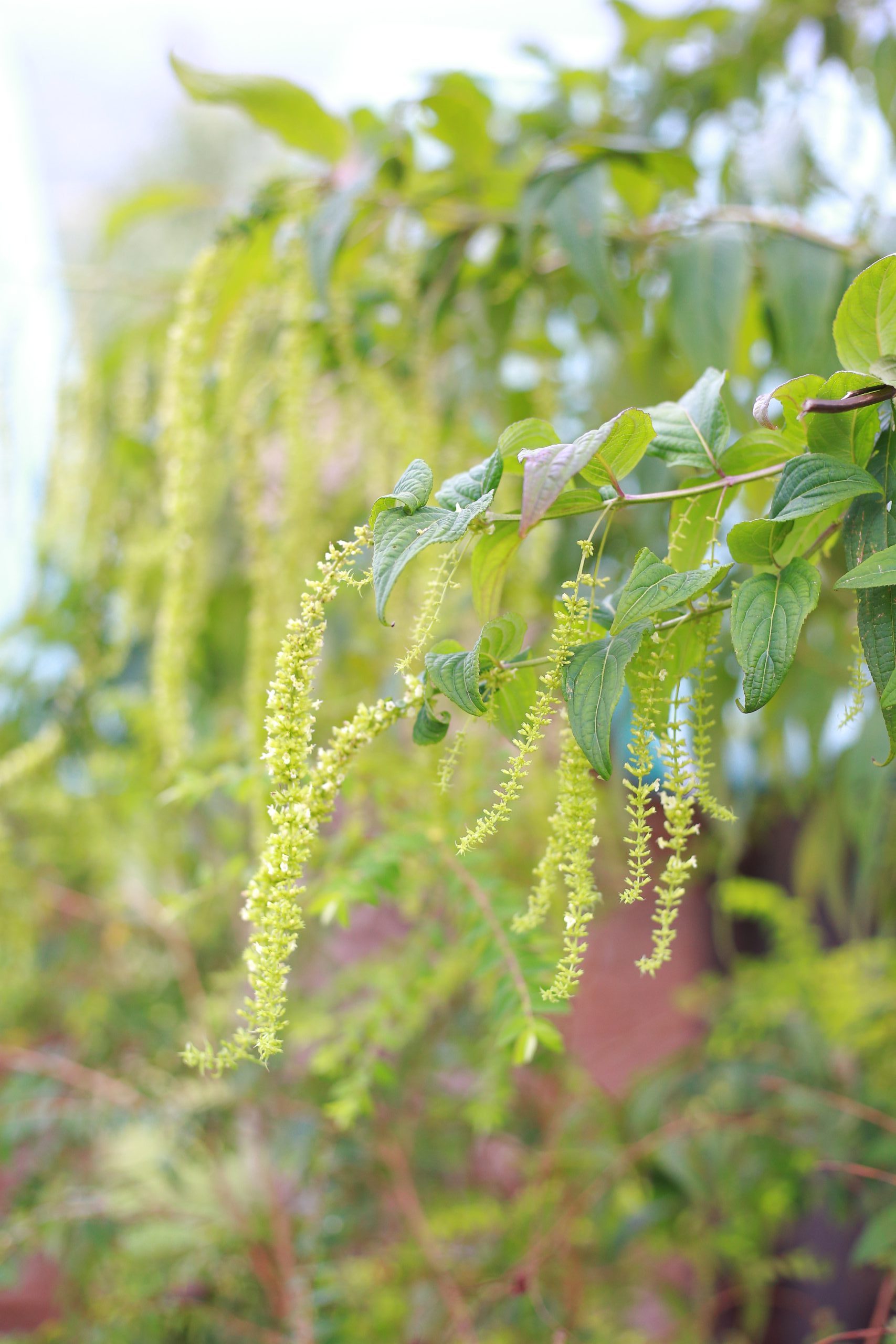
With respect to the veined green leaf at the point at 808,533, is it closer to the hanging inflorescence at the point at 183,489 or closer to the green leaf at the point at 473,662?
the green leaf at the point at 473,662

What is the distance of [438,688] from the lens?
1.16ft

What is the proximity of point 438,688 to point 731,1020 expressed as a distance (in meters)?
1.02

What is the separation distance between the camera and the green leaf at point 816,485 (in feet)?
1.07

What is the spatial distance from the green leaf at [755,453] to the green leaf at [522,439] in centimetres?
8

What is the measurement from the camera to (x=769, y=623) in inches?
13.2

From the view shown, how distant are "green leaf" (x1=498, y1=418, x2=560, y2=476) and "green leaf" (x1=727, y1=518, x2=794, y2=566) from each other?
8 centimetres

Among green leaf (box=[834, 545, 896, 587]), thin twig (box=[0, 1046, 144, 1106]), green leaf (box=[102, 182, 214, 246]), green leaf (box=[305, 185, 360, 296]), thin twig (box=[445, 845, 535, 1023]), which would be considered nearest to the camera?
green leaf (box=[834, 545, 896, 587])

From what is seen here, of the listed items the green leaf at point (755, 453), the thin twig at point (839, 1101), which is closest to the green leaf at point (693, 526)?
the green leaf at point (755, 453)

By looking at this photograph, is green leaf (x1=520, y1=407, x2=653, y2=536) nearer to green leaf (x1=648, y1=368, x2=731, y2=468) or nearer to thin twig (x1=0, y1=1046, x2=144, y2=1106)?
green leaf (x1=648, y1=368, x2=731, y2=468)

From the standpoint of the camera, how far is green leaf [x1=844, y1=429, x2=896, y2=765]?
33 centimetres

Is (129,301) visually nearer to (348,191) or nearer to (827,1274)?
(348,191)

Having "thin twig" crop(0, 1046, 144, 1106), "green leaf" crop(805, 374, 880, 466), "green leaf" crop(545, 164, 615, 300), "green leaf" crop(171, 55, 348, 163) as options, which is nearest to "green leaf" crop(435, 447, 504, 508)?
"green leaf" crop(805, 374, 880, 466)

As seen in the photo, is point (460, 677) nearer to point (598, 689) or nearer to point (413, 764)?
point (598, 689)

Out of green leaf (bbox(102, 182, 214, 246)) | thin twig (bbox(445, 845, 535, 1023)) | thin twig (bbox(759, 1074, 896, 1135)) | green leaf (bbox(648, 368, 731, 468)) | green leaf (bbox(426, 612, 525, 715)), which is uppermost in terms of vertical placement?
green leaf (bbox(102, 182, 214, 246))
